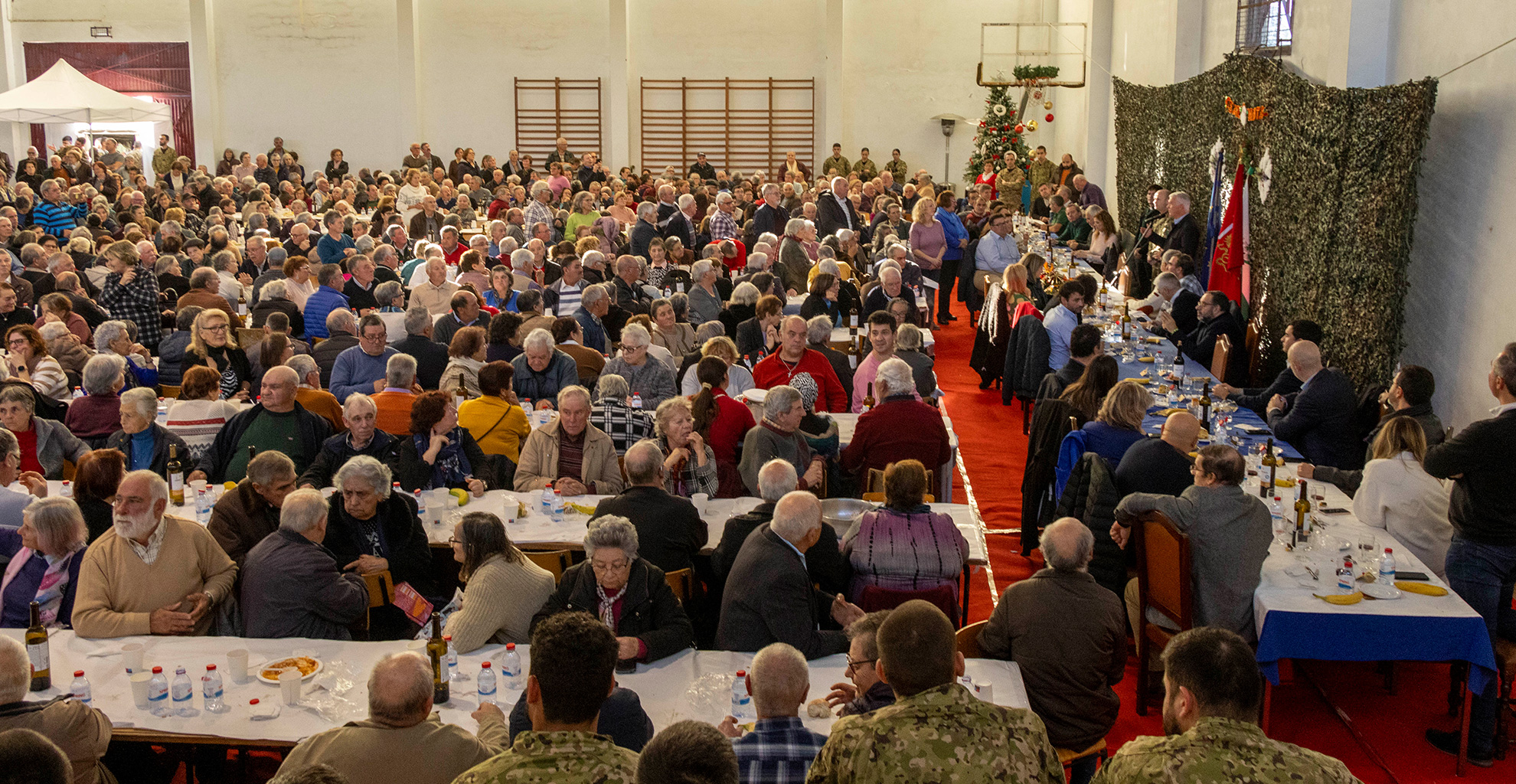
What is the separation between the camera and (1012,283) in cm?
945

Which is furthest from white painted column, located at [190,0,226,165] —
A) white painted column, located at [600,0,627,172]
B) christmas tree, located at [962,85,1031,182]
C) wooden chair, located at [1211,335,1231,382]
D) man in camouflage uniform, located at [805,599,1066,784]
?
man in camouflage uniform, located at [805,599,1066,784]

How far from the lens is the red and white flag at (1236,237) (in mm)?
10859

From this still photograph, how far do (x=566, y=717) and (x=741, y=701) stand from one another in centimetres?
112

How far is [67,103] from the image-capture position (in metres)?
17.5

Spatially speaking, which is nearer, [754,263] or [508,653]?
[508,653]

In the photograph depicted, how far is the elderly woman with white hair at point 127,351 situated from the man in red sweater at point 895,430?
4326mm

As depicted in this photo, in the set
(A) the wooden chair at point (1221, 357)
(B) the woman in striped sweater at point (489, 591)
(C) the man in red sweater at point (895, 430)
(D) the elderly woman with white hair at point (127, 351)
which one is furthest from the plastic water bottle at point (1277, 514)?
(D) the elderly woman with white hair at point (127, 351)

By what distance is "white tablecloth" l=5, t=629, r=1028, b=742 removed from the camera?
3.69 meters

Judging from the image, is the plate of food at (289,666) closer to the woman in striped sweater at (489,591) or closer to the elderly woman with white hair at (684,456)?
the woman in striped sweater at (489,591)

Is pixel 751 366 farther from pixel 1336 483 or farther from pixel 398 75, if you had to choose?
pixel 398 75

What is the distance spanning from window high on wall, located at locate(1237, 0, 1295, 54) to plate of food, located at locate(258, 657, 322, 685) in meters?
9.42

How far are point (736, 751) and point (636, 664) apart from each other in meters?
1.00

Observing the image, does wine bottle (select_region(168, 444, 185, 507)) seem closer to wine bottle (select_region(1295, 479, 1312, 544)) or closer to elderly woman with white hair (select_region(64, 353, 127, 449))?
elderly woman with white hair (select_region(64, 353, 127, 449))

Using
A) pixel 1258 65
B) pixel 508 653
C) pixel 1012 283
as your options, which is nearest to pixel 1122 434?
pixel 508 653
